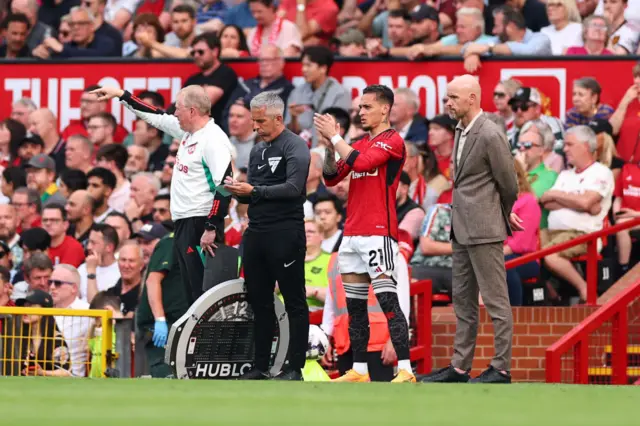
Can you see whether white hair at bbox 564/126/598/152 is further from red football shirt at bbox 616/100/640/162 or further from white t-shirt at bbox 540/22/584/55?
white t-shirt at bbox 540/22/584/55

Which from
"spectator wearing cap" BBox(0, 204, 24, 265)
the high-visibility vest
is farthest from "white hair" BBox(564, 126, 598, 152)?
"spectator wearing cap" BBox(0, 204, 24, 265)

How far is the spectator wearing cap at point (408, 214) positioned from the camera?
13516 mm

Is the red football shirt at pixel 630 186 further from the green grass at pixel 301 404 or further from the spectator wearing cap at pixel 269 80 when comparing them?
the green grass at pixel 301 404

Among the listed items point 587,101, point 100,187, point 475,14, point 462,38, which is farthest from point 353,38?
point 100,187

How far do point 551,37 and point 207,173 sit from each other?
6477 mm

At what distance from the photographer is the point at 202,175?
10375mm

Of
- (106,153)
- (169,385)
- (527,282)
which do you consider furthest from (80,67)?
(169,385)

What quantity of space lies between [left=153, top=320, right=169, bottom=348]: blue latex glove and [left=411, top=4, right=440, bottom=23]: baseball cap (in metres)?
5.72

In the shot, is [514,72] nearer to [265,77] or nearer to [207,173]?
[265,77]

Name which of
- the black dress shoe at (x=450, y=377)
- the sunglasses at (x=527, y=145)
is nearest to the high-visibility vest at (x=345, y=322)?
the black dress shoe at (x=450, y=377)

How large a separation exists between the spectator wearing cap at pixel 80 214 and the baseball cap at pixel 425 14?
388cm

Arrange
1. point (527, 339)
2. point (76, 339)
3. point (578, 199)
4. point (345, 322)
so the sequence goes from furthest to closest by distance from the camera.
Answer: point (578, 199)
point (527, 339)
point (345, 322)
point (76, 339)

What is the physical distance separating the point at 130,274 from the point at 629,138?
192 inches

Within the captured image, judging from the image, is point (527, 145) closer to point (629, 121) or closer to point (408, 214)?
point (629, 121)
